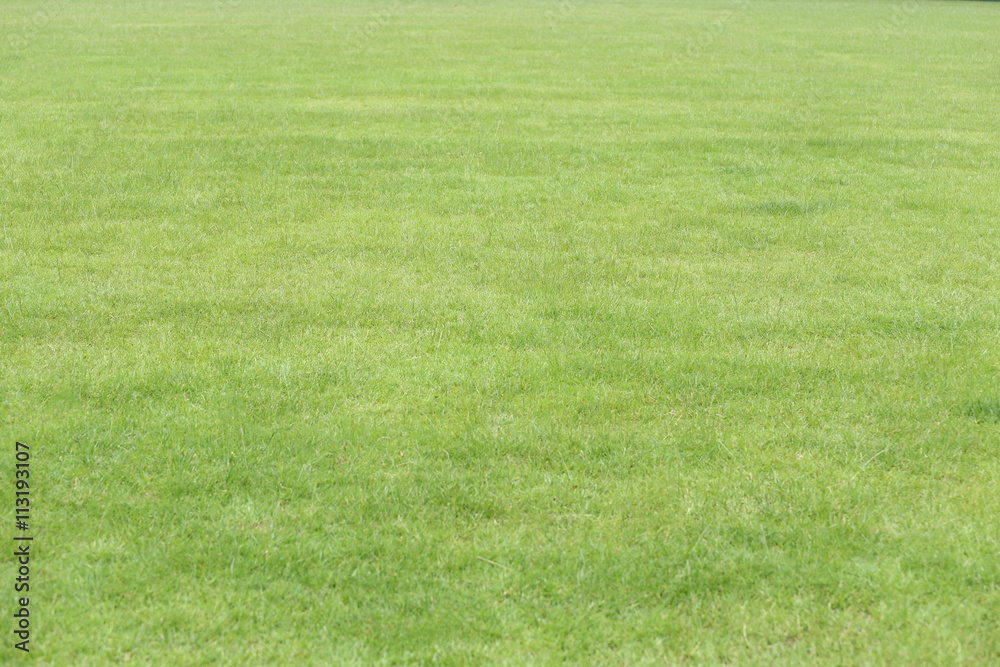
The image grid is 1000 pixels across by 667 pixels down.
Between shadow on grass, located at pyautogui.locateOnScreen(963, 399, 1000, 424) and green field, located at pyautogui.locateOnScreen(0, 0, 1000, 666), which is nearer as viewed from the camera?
green field, located at pyautogui.locateOnScreen(0, 0, 1000, 666)

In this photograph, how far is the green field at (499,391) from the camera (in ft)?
13.9

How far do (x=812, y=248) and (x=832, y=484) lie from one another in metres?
4.07

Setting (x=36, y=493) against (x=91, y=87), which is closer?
(x=36, y=493)

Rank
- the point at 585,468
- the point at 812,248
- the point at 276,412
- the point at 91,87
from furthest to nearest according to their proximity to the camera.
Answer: the point at 91,87 < the point at 812,248 < the point at 276,412 < the point at 585,468

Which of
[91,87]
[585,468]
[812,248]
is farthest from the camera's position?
[91,87]

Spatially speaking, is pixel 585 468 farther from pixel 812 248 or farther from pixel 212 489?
pixel 812 248

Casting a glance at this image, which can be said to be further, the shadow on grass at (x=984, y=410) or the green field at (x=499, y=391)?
the shadow on grass at (x=984, y=410)

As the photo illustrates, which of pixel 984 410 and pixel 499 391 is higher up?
pixel 499 391

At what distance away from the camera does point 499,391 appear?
241 inches

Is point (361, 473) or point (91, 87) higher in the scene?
point (91, 87)

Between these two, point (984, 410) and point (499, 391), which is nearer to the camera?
point (984, 410)

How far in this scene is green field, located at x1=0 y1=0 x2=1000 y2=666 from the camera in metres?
4.23

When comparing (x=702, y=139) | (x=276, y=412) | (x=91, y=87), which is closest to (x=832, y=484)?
(x=276, y=412)

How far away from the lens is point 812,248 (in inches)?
348
